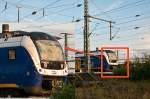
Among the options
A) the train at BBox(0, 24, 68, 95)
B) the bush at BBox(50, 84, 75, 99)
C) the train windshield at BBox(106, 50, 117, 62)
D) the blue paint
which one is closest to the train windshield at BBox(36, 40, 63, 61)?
the train at BBox(0, 24, 68, 95)

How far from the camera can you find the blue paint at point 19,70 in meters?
16.8

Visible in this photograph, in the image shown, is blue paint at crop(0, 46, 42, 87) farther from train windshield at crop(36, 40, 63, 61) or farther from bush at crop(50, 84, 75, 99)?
bush at crop(50, 84, 75, 99)

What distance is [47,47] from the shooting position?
17922mm

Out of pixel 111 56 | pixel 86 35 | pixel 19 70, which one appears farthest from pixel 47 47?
pixel 111 56

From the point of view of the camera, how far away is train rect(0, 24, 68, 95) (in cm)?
1694

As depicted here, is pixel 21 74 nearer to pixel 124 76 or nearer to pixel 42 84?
pixel 42 84

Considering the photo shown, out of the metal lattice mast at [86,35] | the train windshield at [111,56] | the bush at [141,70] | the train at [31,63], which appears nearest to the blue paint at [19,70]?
the train at [31,63]

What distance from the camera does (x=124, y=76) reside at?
1099 inches

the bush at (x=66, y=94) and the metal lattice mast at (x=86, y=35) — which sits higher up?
the metal lattice mast at (x=86, y=35)

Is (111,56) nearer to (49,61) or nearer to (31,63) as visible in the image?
(49,61)

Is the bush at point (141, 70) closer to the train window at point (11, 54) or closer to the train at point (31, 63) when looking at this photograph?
the train at point (31, 63)

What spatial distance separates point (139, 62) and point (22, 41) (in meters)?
11.9

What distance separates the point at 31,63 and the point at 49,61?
38.3 inches

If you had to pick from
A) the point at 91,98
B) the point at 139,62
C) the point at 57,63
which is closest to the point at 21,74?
the point at 57,63
